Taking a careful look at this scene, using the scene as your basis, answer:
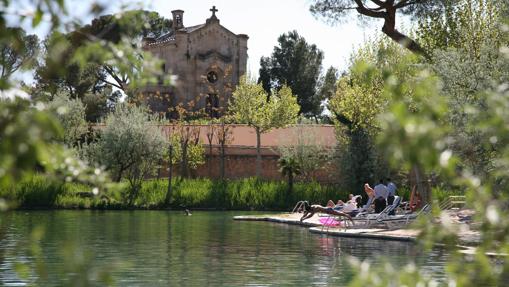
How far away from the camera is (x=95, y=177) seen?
177 inches

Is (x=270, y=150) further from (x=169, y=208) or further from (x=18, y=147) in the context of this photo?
(x=18, y=147)

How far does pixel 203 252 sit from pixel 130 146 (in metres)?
25.1

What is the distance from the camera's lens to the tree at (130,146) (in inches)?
1769

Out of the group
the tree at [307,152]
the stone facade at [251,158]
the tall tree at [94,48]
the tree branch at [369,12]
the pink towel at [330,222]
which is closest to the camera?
the tall tree at [94,48]

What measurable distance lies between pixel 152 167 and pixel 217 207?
5.69 m

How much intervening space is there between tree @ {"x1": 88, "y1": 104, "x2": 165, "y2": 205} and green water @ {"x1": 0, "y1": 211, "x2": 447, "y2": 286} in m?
12.1

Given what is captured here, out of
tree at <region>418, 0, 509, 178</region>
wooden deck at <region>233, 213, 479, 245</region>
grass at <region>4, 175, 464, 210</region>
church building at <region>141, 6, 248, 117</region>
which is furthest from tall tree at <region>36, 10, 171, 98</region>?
church building at <region>141, 6, 248, 117</region>

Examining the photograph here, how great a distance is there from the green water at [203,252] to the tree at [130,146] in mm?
12143

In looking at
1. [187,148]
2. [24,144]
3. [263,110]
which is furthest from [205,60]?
[24,144]

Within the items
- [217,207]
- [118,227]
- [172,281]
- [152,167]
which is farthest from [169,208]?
[172,281]

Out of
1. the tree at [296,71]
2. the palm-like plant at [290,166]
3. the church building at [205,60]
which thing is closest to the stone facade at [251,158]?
the palm-like plant at [290,166]

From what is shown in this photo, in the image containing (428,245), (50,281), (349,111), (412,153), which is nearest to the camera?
(412,153)

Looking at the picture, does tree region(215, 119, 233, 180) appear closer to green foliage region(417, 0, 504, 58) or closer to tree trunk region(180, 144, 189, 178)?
tree trunk region(180, 144, 189, 178)

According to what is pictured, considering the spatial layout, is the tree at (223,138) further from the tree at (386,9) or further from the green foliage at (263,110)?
the tree at (386,9)
